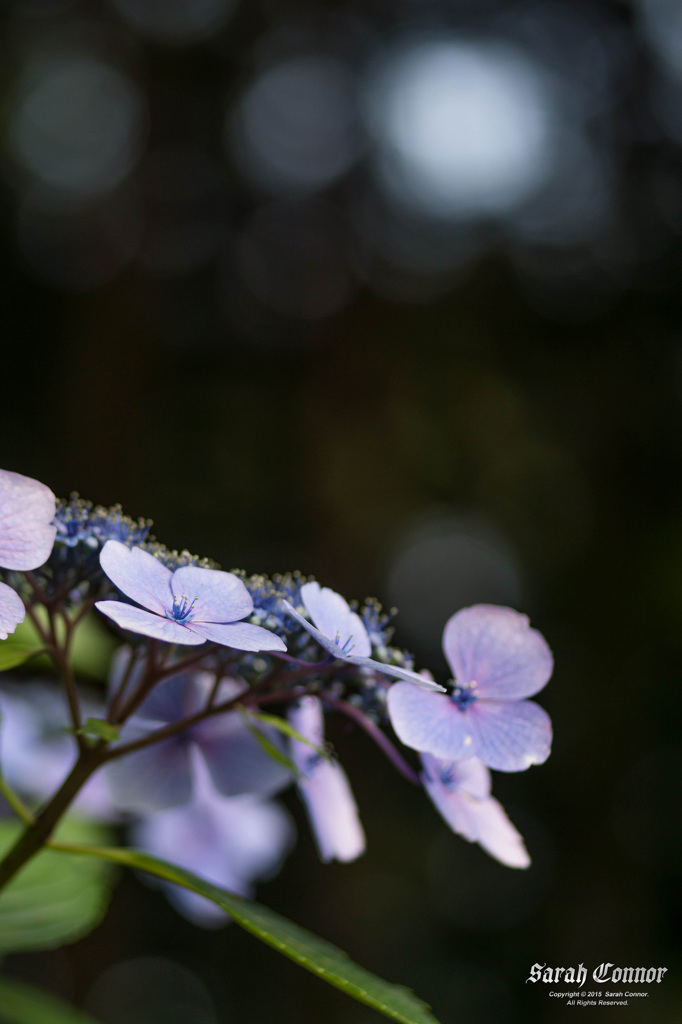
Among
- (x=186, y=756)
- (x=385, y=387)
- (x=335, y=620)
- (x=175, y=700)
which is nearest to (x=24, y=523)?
(x=335, y=620)

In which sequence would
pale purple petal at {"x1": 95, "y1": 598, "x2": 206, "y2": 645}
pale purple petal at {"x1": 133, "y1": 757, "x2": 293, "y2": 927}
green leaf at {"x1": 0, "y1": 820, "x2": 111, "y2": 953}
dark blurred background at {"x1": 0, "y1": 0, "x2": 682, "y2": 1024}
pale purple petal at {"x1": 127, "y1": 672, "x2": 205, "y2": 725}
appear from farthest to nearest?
dark blurred background at {"x1": 0, "y1": 0, "x2": 682, "y2": 1024}
pale purple petal at {"x1": 133, "y1": 757, "x2": 293, "y2": 927}
green leaf at {"x1": 0, "y1": 820, "x2": 111, "y2": 953}
pale purple petal at {"x1": 127, "y1": 672, "x2": 205, "y2": 725}
pale purple petal at {"x1": 95, "y1": 598, "x2": 206, "y2": 645}

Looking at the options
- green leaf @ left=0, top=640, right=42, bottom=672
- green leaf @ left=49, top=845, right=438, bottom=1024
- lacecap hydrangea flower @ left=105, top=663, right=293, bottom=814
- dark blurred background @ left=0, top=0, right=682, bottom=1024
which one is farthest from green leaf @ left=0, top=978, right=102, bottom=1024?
dark blurred background @ left=0, top=0, right=682, bottom=1024

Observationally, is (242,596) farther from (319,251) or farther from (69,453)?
(319,251)

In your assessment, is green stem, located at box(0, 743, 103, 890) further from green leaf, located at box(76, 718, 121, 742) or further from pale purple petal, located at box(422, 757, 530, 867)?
pale purple petal, located at box(422, 757, 530, 867)

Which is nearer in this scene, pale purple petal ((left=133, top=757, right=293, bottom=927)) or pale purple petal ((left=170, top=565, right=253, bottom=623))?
pale purple petal ((left=170, top=565, right=253, bottom=623))

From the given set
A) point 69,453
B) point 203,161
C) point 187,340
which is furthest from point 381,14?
point 69,453

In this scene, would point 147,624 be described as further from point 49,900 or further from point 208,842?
point 208,842
